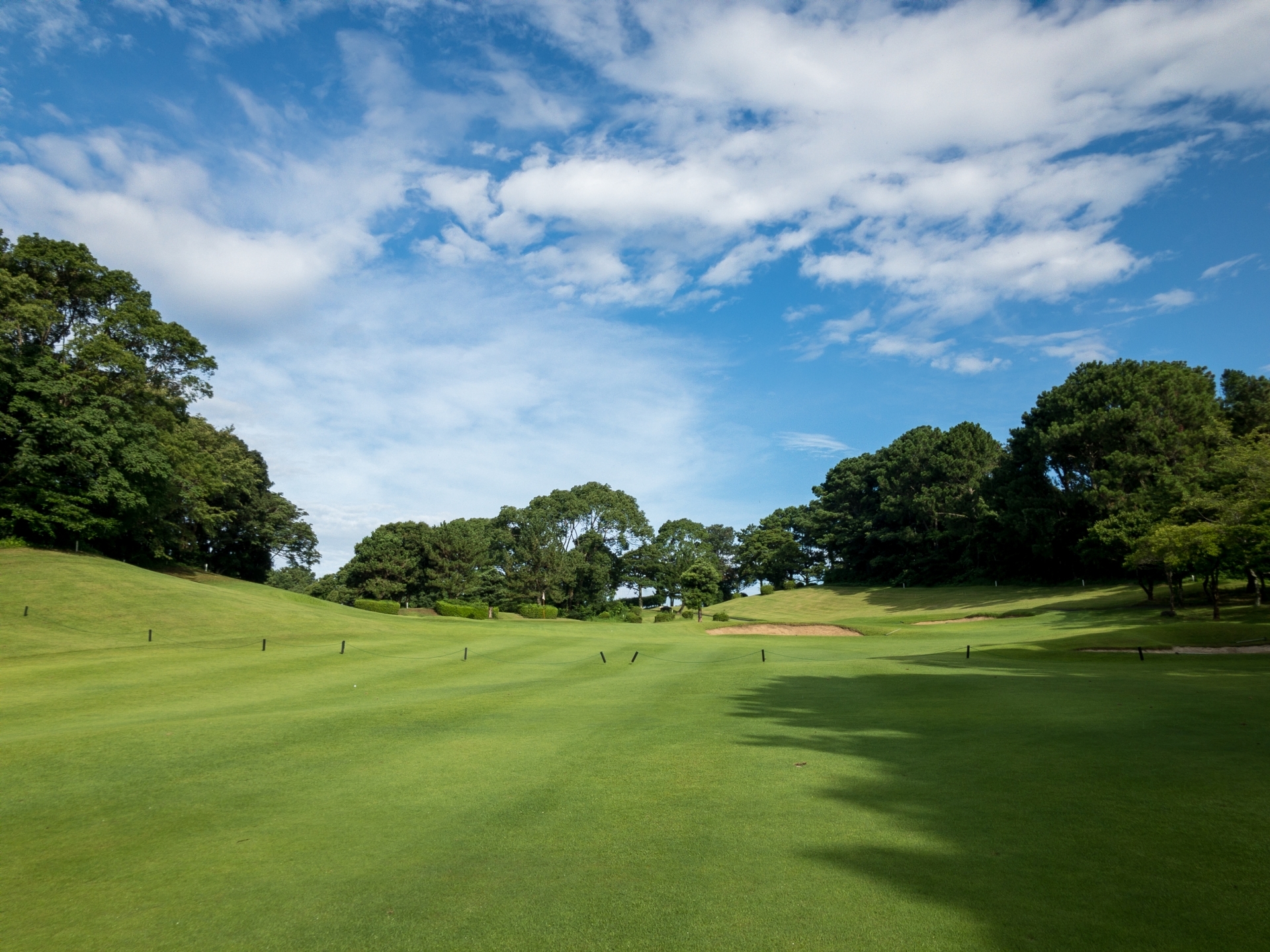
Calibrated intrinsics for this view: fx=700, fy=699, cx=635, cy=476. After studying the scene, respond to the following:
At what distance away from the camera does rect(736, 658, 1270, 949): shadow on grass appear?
189 inches

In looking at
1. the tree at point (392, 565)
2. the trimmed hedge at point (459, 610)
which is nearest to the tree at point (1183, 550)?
the trimmed hedge at point (459, 610)

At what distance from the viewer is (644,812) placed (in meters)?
7.71

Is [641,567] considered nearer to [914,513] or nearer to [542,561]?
[542,561]

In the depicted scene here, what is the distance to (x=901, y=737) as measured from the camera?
10828mm

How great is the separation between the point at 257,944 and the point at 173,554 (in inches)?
2633

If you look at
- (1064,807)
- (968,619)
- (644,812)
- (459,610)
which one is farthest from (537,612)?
(1064,807)

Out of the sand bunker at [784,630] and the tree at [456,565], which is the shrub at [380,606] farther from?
the sand bunker at [784,630]

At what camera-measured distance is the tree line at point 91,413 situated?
1505 inches

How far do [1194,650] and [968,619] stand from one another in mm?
24017

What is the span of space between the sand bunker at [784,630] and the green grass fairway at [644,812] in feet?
81.5

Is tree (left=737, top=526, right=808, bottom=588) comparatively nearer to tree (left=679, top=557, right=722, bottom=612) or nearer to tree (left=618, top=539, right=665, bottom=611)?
tree (left=618, top=539, right=665, bottom=611)

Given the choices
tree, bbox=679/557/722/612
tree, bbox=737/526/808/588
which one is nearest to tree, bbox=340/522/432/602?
tree, bbox=679/557/722/612

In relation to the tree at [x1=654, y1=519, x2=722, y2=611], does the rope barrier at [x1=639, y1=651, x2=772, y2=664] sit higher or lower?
lower

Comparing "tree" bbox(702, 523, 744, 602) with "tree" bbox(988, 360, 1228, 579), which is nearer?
"tree" bbox(988, 360, 1228, 579)
